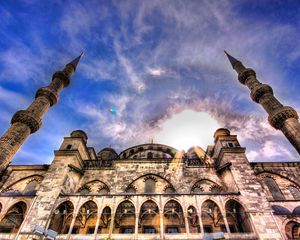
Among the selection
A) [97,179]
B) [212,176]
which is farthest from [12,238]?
[212,176]

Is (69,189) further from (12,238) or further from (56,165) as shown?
(12,238)

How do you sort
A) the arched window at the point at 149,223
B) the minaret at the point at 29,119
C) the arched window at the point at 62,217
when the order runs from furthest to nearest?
the minaret at the point at 29,119
the arched window at the point at 149,223
the arched window at the point at 62,217

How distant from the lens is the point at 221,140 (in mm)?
16141

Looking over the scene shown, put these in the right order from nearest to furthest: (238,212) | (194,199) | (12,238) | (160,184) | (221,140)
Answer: (12,238)
(194,199)
(238,212)
(160,184)
(221,140)

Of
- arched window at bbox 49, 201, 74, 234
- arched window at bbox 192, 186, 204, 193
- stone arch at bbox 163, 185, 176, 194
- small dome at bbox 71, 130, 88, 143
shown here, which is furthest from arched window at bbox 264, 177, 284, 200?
small dome at bbox 71, 130, 88, 143

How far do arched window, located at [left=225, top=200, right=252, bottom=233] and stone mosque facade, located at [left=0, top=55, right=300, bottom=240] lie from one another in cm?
6

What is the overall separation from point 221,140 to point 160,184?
6111 mm

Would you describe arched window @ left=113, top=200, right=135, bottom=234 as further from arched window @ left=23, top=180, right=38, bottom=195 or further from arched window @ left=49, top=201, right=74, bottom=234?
arched window @ left=23, top=180, right=38, bottom=195

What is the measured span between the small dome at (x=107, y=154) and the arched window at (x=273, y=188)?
16180 mm

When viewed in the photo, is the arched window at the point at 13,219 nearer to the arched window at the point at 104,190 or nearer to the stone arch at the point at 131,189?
the arched window at the point at 104,190

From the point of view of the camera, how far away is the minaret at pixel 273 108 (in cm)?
1547

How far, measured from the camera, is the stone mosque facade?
10938 millimetres

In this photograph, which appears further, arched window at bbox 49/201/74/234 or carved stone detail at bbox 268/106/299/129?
carved stone detail at bbox 268/106/299/129

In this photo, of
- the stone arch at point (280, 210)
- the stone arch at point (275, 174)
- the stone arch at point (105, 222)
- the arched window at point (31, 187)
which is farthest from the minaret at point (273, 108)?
the arched window at point (31, 187)
